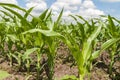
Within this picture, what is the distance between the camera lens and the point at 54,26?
261 centimetres

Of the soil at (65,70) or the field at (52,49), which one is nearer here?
the field at (52,49)

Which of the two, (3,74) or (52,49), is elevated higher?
(52,49)

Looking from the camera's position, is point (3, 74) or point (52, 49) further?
point (3, 74)

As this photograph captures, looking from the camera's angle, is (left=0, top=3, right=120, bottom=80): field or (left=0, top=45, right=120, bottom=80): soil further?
(left=0, top=45, right=120, bottom=80): soil

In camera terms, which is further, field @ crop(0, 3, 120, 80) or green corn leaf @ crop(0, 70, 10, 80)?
green corn leaf @ crop(0, 70, 10, 80)

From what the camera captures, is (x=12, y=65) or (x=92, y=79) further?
(x=12, y=65)

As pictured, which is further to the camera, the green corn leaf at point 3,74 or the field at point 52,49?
the green corn leaf at point 3,74

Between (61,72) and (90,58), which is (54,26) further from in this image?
(61,72)

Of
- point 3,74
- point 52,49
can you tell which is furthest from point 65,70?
point 52,49

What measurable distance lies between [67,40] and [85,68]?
0.30m

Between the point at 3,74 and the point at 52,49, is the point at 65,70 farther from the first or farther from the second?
the point at 52,49

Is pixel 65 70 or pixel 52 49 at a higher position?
pixel 52 49

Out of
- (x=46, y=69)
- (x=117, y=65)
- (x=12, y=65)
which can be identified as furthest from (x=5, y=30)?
(x=117, y=65)

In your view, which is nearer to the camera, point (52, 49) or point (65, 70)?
point (52, 49)
